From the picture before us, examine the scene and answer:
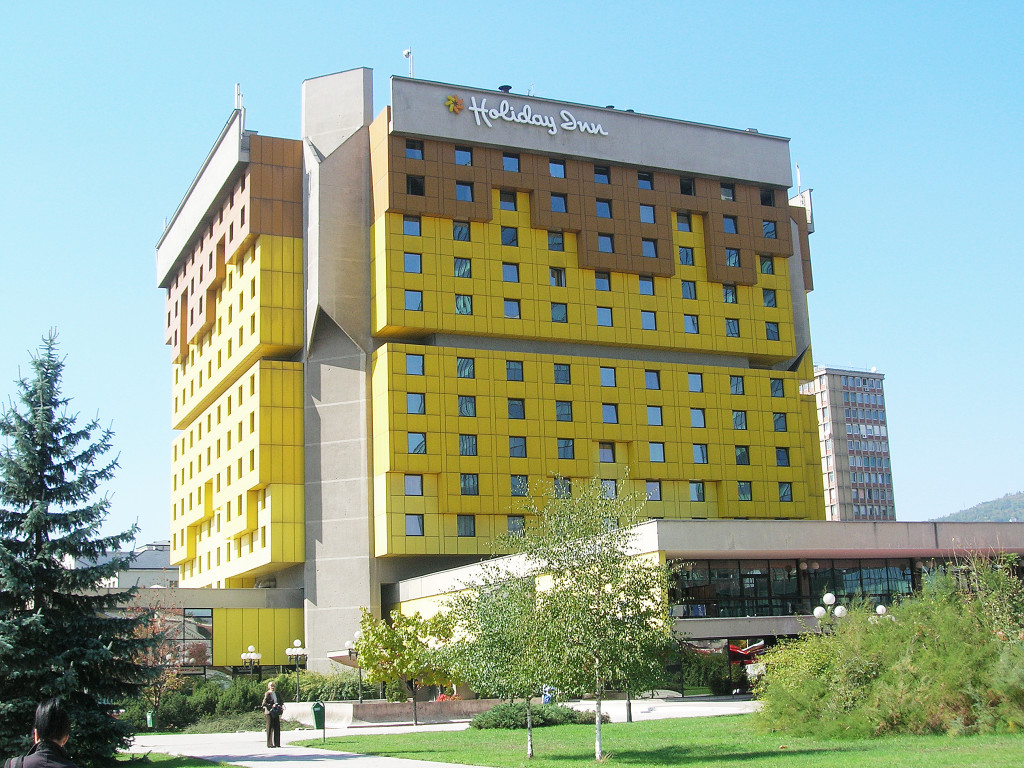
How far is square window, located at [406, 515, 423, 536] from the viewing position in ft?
200

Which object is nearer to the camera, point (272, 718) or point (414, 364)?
point (272, 718)

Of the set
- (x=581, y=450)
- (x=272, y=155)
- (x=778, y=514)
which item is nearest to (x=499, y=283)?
(x=581, y=450)

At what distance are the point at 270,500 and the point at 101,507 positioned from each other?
36.2m

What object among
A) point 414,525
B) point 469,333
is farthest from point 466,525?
point 469,333

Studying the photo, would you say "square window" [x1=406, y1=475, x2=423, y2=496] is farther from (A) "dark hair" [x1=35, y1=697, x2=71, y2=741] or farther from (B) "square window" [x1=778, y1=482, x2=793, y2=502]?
(A) "dark hair" [x1=35, y1=697, x2=71, y2=741]

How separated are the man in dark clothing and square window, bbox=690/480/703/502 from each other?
197ft

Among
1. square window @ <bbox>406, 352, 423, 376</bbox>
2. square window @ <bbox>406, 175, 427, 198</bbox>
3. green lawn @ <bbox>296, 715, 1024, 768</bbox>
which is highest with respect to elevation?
square window @ <bbox>406, 175, 427, 198</bbox>

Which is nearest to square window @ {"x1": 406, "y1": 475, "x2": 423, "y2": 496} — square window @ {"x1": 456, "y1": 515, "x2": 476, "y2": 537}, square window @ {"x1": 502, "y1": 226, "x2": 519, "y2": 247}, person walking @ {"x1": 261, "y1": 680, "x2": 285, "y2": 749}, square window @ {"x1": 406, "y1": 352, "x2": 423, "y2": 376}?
square window @ {"x1": 456, "y1": 515, "x2": 476, "y2": 537}

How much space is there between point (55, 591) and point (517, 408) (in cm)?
3895

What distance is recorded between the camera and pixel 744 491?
6875 centimetres

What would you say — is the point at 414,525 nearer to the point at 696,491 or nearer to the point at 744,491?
the point at 696,491

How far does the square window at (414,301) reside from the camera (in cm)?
6272

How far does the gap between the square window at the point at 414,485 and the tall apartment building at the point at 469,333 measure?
0.69m

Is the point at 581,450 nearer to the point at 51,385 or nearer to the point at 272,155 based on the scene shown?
the point at 272,155
